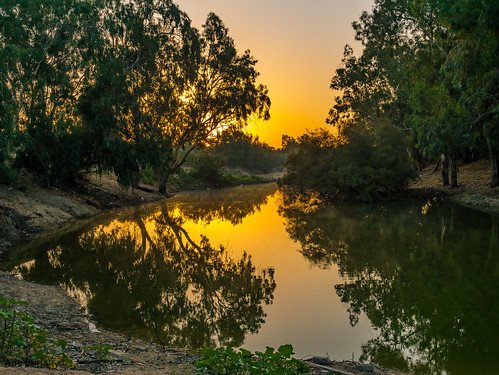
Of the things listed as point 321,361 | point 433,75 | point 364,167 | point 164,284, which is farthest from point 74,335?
point 364,167

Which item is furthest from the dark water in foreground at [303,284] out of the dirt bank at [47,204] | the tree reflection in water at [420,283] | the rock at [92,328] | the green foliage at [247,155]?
the green foliage at [247,155]

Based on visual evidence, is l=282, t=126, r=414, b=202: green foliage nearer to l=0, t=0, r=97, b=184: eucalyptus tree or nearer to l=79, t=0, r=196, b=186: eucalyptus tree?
l=79, t=0, r=196, b=186: eucalyptus tree

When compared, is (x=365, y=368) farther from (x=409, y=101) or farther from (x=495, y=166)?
(x=409, y=101)

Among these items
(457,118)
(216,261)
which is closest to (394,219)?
(457,118)

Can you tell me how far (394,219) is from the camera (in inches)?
810

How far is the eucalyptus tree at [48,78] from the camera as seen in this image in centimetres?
2202

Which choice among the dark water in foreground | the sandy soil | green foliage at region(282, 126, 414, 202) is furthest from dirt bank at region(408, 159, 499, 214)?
the dark water in foreground

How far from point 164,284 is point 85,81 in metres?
19.9

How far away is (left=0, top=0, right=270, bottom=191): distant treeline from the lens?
21891 millimetres

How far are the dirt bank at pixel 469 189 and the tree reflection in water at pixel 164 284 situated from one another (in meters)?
16.4

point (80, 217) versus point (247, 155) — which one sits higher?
point (247, 155)

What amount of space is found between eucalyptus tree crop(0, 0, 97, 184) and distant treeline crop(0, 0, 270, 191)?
57 mm

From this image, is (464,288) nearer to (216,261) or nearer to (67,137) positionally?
(216,261)

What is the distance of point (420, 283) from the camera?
9594mm
